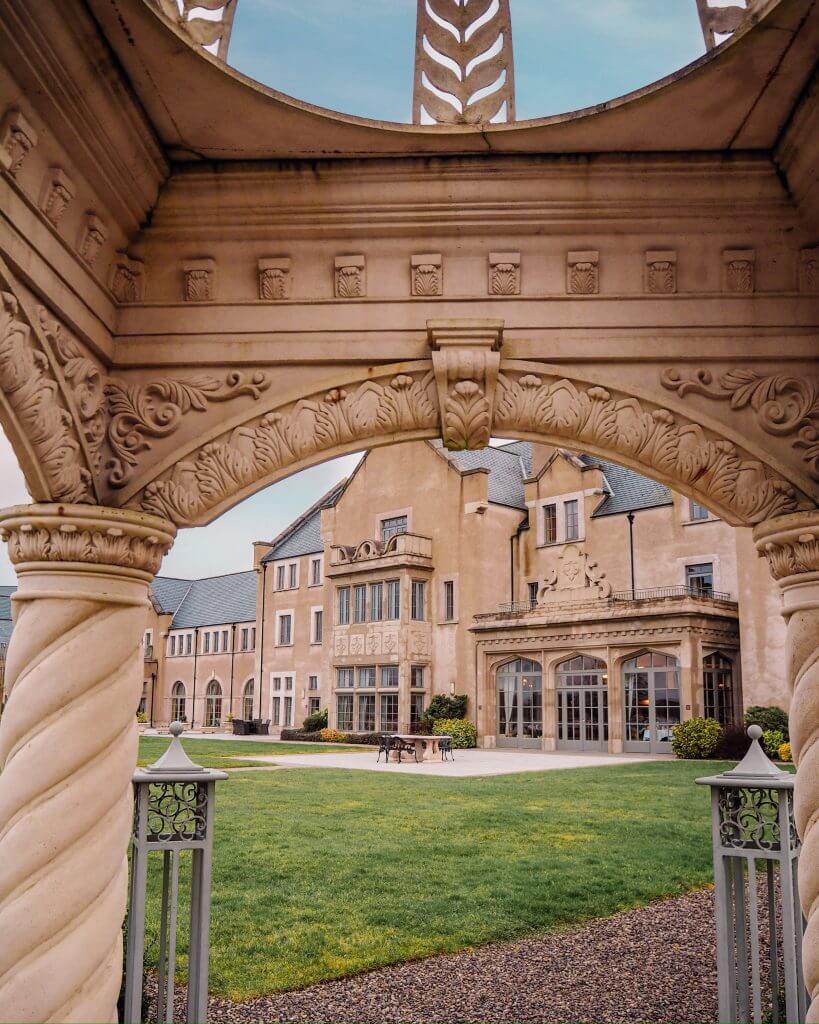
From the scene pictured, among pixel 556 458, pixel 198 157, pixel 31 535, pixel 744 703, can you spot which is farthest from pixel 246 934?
pixel 556 458

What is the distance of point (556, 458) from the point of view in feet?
80.4

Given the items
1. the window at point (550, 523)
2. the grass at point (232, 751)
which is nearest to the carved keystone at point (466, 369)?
the grass at point (232, 751)

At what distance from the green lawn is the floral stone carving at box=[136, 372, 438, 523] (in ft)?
8.31

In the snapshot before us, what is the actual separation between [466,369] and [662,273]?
702 millimetres

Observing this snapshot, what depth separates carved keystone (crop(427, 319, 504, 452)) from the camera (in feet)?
8.96

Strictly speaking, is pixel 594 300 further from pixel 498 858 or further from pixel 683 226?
pixel 498 858

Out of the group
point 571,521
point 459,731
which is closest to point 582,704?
point 459,731

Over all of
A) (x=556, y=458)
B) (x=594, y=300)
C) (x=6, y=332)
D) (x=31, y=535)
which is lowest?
(x=31, y=535)

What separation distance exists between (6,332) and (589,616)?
64.3 ft

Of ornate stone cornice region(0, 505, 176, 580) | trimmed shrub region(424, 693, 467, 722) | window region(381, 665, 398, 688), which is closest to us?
ornate stone cornice region(0, 505, 176, 580)

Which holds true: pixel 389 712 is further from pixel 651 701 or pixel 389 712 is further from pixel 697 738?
pixel 697 738

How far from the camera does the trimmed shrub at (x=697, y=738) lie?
55.9 ft

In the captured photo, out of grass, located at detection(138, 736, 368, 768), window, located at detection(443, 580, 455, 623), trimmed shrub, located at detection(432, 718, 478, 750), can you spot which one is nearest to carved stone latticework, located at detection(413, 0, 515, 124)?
grass, located at detection(138, 736, 368, 768)

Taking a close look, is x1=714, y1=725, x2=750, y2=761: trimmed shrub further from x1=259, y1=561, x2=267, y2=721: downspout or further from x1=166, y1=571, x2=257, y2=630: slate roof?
x1=166, y1=571, x2=257, y2=630: slate roof
